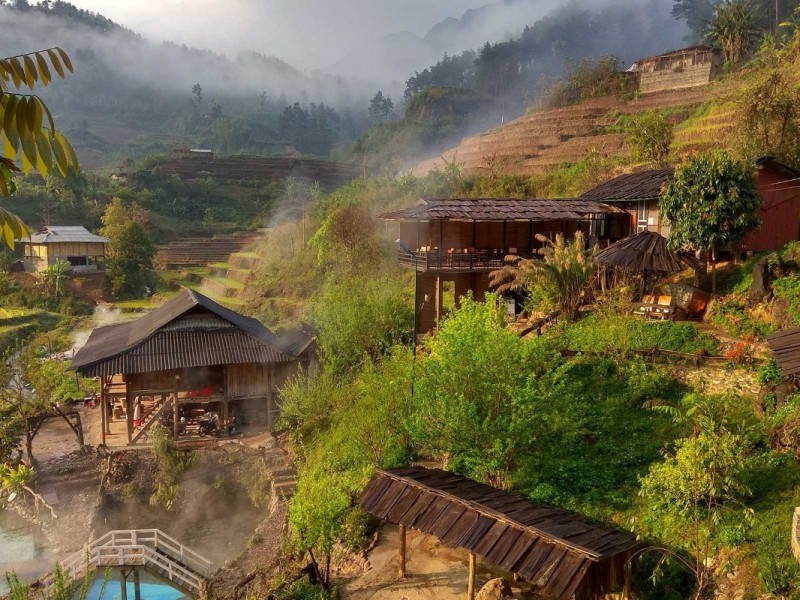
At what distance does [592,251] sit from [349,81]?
170027 millimetres

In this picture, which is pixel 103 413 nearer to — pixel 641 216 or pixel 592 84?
pixel 641 216

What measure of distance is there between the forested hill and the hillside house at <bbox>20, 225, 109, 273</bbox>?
1813 inches

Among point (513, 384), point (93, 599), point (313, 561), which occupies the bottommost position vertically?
point (93, 599)

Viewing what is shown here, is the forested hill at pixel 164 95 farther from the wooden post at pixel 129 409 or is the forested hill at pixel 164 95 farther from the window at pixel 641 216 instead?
the window at pixel 641 216

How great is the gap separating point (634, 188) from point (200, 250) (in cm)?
3668

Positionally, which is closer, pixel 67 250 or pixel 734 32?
pixel 67 250

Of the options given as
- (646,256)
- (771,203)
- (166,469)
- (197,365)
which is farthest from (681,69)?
(166,469)

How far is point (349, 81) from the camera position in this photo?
178 m

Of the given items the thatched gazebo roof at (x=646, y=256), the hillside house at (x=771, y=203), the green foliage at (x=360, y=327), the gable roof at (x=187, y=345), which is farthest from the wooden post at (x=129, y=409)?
the hillside house at (x=771, y=203)

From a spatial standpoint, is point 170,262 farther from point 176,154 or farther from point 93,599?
point 93,599

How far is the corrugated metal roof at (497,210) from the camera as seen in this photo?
2203 cm

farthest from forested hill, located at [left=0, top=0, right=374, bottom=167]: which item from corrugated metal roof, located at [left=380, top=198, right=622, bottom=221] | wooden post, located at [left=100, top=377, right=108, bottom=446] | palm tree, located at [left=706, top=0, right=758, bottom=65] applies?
corrugated metal roof, located at [left=380, top=198, right=622, bottom=221]

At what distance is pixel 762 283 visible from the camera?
17.6 meters

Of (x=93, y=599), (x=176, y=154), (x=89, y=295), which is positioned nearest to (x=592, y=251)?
(x=93, y=599)
